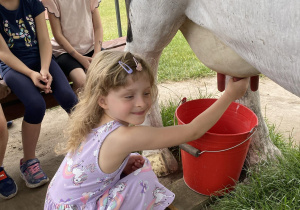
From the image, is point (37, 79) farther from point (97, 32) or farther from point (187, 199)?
point (187, 199)

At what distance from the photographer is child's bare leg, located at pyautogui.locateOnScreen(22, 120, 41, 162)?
6.28ft

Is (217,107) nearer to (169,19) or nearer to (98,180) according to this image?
(169,19)

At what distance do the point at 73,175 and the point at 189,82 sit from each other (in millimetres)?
2314

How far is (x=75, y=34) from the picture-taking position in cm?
231

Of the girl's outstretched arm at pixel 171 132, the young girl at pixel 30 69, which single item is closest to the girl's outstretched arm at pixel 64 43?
the young girl at pixel 30 69

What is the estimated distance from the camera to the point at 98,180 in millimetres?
1306

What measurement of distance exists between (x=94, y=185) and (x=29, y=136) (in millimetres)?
806

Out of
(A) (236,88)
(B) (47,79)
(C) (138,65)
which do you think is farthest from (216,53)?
(B) (47,79)

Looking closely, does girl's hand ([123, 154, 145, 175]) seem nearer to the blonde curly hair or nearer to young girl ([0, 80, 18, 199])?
the blonde curly hair

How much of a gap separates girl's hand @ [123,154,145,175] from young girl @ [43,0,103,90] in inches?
30.1

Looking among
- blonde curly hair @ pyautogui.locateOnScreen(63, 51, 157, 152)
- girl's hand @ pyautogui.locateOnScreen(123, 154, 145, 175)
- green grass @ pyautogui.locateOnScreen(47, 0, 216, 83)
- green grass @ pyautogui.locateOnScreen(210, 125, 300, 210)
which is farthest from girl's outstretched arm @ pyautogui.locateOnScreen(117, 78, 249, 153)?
green grass @ pyautogui.locateOnScreen(47, 0, 216, 83)

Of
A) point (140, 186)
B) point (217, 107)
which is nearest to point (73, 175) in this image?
point (140, 186)

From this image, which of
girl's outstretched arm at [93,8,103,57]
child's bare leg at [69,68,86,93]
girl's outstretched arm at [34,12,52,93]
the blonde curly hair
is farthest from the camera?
girl's outstretched arm at [93,8,103,57]

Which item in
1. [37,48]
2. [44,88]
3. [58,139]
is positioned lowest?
[58,139]
